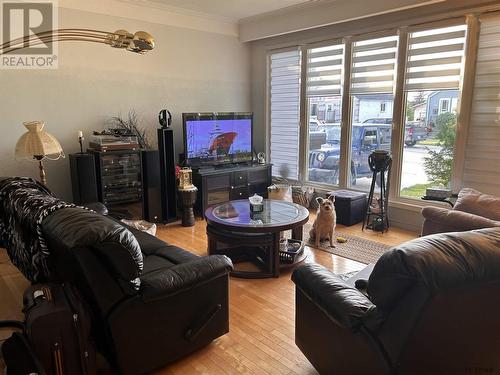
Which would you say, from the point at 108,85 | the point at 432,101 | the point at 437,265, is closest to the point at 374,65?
the point at 432,101

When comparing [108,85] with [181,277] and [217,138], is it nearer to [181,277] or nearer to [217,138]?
[217,138]

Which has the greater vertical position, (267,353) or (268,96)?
(268,96)

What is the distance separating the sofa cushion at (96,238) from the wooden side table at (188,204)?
111 inches

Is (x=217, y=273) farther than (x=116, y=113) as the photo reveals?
No

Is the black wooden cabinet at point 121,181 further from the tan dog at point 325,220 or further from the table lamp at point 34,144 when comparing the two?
the tan dog at point 325,220

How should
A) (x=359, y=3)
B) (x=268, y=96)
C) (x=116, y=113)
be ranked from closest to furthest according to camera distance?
1. (x=359, y=3)
2. (x=116, y=113)
3. (x=268, y=96)

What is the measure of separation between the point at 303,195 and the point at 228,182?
1.07 metres

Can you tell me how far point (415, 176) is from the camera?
4.34 m

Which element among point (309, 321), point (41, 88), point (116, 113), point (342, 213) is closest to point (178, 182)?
point (116, 113)

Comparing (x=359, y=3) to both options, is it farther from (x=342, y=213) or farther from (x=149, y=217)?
(x=149, y=217)

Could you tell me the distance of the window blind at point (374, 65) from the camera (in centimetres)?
434

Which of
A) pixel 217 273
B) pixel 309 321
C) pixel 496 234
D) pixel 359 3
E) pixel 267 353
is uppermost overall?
pixel 359 3

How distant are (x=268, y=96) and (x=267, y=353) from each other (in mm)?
4360

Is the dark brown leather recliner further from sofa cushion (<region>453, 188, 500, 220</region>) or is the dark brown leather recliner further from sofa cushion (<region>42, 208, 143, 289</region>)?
sofa cushion (<region>453, 188, 500, 220</region>)
